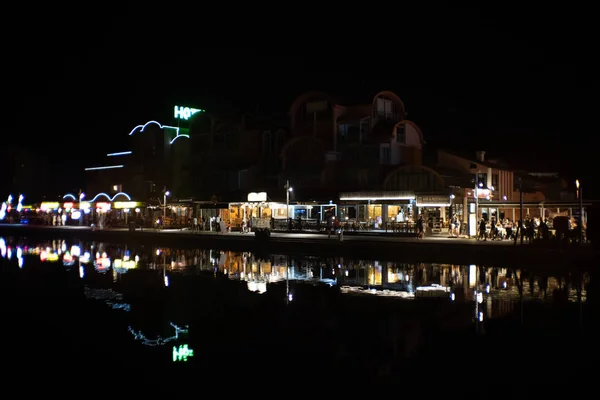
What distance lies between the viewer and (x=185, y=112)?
55.7 m

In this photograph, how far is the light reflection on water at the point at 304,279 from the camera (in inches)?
604

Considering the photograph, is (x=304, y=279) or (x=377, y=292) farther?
(x=304, y=279)

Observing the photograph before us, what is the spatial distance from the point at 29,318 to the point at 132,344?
14.3 feet

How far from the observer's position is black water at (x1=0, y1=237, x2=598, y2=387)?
10125mm

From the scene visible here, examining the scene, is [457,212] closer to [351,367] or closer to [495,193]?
[495,193]

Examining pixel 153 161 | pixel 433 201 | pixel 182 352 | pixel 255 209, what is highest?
pixel 153 161

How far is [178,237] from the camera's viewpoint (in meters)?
39.5

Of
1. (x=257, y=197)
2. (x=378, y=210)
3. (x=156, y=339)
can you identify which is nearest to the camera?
(x=156, y=339)

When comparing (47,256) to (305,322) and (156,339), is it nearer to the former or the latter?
(156,339)

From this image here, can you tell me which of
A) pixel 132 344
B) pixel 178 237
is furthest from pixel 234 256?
pixel 132 344

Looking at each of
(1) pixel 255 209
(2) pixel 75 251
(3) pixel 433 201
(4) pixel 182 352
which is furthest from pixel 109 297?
(1) pixel 255 209

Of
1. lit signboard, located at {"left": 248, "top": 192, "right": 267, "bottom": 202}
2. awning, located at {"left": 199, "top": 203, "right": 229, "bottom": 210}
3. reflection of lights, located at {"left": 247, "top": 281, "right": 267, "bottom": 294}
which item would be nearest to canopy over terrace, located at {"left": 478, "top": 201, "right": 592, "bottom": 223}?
lit signboard, located at {"left": 248, "top": 192, "right": 267, "bottom": 202}

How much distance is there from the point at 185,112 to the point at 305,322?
45.1m

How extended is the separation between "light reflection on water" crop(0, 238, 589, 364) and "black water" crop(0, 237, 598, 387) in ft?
0.25
